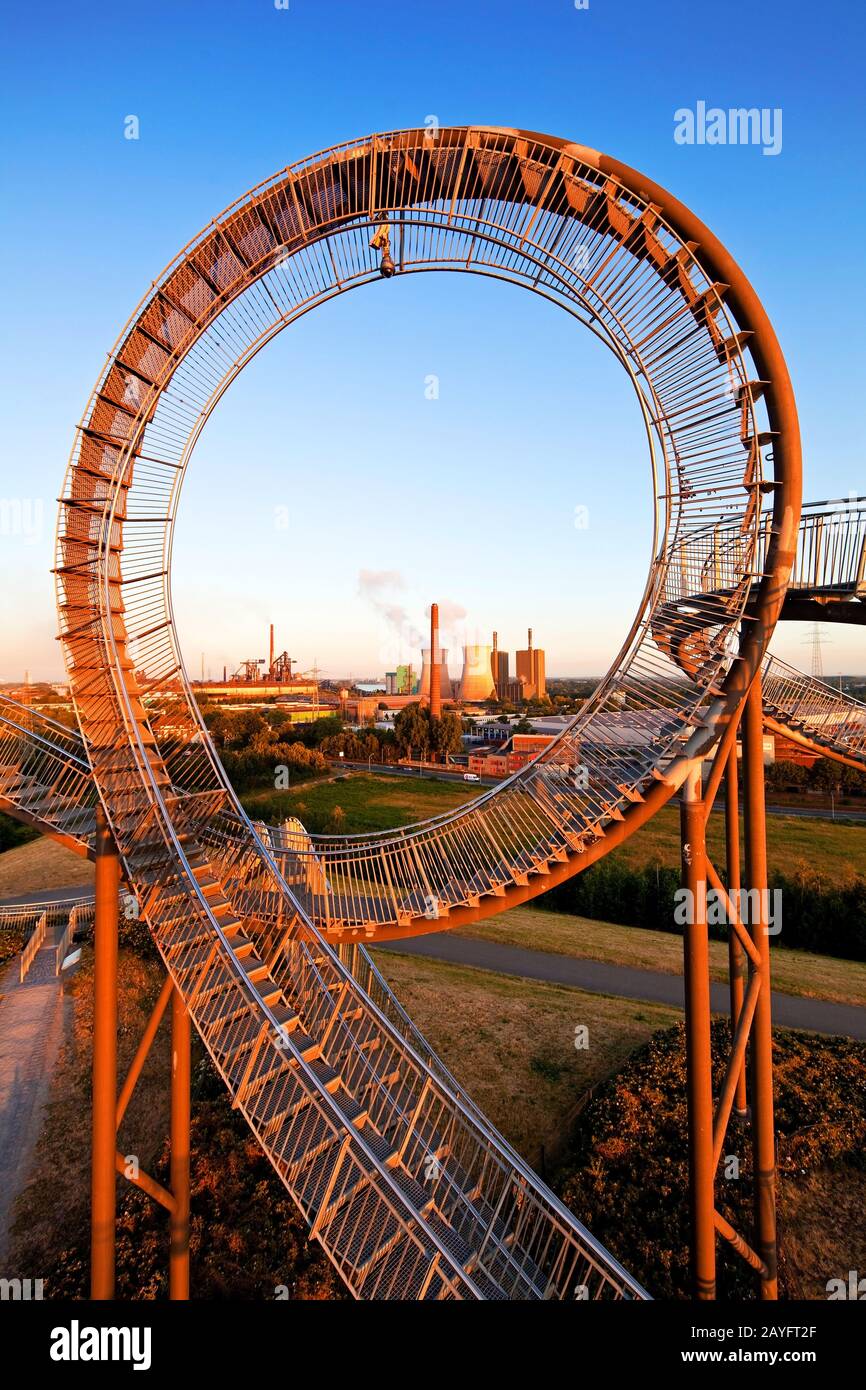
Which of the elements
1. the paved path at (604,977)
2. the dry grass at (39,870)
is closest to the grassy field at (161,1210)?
the paved path at (604,977)

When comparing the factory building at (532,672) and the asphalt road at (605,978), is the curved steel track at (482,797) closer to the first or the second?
the asphalt road at (605,978)

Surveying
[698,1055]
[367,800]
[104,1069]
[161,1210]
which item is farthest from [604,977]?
[367,800]

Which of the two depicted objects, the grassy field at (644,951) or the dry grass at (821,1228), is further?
the grassy field at (644,951)

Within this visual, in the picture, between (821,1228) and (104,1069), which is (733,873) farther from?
(104,1069)

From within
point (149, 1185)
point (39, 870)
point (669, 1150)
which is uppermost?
point (149, 1185)
